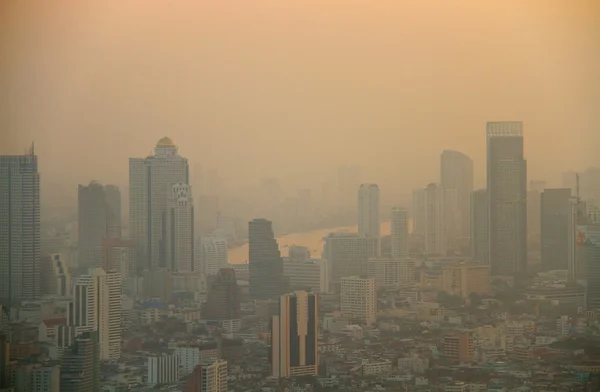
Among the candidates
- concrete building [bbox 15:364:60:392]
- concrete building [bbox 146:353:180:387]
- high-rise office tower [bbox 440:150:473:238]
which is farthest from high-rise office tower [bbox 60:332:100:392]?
high-rise office tower [bbox 440:150:473:238]

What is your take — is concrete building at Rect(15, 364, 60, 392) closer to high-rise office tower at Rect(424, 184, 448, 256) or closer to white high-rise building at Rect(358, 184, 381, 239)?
white high-rise building at Rect(358, 184, 381, 239)

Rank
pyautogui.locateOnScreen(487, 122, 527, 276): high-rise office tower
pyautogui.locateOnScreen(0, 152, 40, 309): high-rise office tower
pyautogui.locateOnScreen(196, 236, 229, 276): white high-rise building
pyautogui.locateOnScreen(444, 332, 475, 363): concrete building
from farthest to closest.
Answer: pyautogui.locateOnScreen(0, 152, 40, 309): high-rise office tower → pyautogui.locateOnScreen(196, 236, 229, 276): white high-rise building → pyautogui.locateOnScreen(487, 122, 527, 276): high-rise office tower → pyautogui.locateOnScreen(444, 332, 475, 363): concrete building

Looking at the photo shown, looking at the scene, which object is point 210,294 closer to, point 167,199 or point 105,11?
point 167,199

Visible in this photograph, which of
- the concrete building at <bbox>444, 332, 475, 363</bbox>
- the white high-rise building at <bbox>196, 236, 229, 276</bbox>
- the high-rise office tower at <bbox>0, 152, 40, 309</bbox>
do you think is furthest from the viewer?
the high-rise office tower at <bbox>0, 152, 40, 309</bbox>

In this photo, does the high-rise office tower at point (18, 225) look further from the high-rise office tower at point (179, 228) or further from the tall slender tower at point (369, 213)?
the tall slender tower at point (369, 213)

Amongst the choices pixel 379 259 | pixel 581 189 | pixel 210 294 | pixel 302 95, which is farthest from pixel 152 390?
pixel 581 189

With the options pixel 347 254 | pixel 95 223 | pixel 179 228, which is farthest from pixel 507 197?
pixel 95 223
